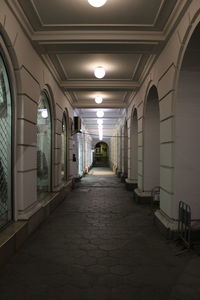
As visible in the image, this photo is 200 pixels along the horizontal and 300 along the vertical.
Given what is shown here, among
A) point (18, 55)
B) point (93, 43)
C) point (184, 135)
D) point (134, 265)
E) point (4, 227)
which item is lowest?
point (134, 265)

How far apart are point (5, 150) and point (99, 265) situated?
2385 mm

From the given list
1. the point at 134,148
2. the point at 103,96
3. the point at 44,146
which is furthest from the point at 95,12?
the point at 134,148

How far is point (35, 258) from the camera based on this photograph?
157 inches

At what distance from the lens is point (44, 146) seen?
750cm

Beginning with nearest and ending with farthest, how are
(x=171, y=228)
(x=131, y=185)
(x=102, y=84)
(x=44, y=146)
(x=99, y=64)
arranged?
(x=171, y=228), (x=99, y=64), (x=44, y=146), (x=102, y=84), (x=131, y=185)

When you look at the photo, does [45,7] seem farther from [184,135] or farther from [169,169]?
[169,169]

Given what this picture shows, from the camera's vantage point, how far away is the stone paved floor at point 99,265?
9.87ft

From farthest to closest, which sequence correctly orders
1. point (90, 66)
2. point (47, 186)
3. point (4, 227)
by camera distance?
point (47, 186) → point (90, 66) → point (4, 227)

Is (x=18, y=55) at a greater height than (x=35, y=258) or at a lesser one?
Result: greater

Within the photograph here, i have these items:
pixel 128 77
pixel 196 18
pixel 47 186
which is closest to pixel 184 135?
pixel 196 18

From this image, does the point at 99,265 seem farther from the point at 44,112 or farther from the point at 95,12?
the point at 44,112

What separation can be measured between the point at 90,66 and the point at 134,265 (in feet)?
17.1

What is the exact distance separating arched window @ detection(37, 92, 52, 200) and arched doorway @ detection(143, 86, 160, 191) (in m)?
2.81

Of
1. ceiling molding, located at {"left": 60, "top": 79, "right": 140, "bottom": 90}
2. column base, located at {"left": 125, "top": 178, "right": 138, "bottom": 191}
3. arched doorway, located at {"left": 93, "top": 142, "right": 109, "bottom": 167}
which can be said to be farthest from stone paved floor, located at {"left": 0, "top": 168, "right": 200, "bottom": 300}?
arched doorway, located at {"left": 93, "top": 142, "right": 109, "bottom": 167}
